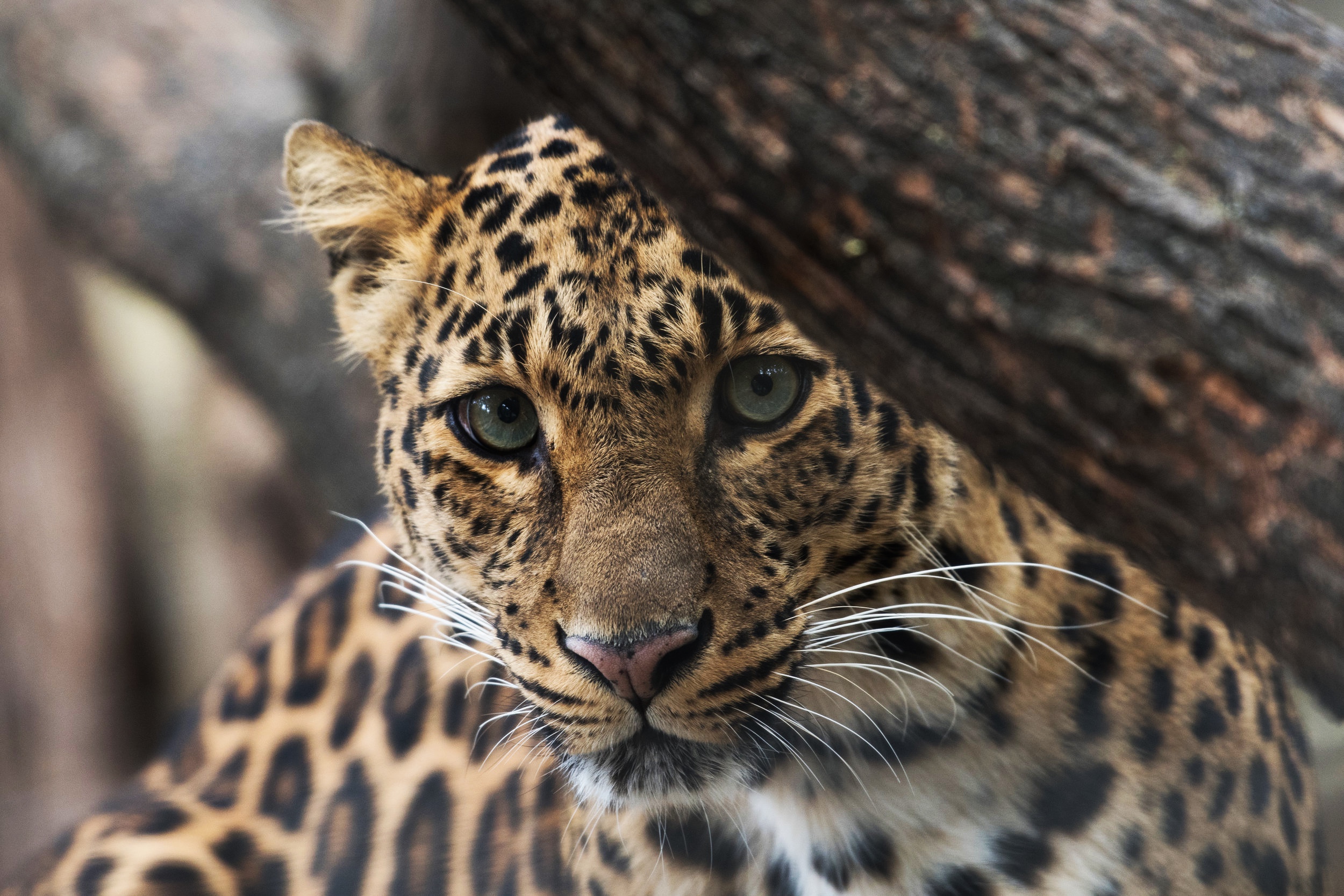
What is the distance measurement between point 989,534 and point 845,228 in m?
1.34

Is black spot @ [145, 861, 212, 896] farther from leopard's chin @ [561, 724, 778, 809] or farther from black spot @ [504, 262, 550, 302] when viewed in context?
black spot @ [504, 262, 550, 302]

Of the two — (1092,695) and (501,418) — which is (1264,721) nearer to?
(1092,695)

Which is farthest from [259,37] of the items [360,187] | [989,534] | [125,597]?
[989,534]

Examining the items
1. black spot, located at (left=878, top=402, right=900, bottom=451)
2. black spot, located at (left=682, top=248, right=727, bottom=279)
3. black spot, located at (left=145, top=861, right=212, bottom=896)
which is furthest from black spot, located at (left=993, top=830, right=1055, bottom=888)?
black spot, located at (left=145, top=861, right=212, bottom=896)

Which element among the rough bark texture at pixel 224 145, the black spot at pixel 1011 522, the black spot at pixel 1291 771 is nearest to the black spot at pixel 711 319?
the black spot at pixel 1011 522

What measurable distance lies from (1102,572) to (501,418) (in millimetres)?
1469

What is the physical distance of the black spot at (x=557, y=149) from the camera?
10.8ft

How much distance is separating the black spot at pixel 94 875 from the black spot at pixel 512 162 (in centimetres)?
255

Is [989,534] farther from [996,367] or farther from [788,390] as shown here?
[996,367]

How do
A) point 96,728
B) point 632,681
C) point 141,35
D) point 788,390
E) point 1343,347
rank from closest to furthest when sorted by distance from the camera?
point 1343,347
point 632,681
point 788,390
point 141,35
point 96,728

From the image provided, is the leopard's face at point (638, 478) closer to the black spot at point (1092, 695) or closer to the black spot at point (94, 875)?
the black spot at point (1092, 695)

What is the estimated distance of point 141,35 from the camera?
24.0 ft

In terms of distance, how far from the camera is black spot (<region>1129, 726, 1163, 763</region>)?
317cm

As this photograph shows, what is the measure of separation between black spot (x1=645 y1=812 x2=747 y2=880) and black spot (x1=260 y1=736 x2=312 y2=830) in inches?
59.4
